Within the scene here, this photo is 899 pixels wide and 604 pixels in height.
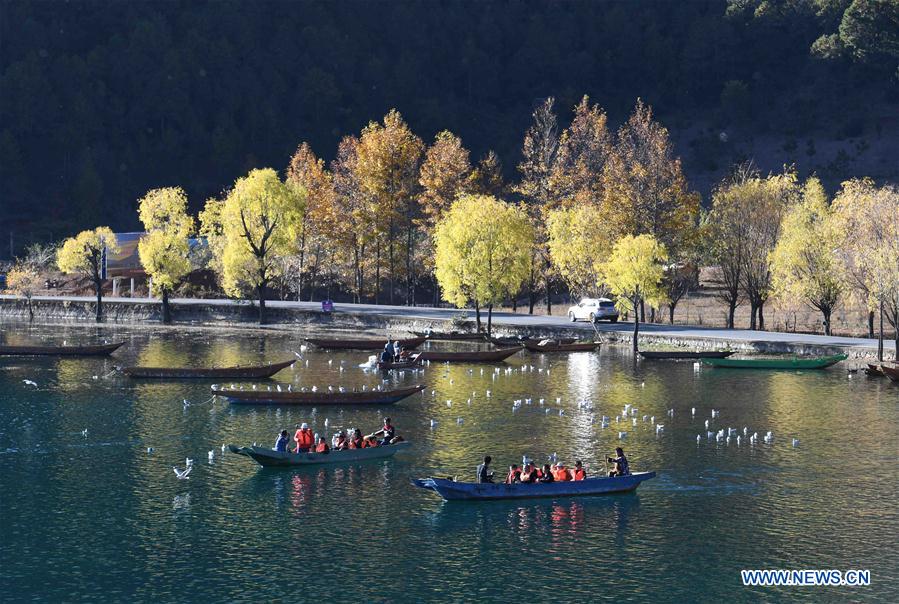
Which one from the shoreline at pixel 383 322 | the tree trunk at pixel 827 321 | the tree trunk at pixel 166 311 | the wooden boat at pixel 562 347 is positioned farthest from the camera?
the tree trunk at pixel 166 311

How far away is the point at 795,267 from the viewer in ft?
309

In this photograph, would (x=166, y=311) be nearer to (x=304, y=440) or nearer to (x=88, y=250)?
(x=88, y=250)

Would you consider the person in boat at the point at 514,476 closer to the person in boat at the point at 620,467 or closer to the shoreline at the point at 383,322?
the person in boat at the point at 620,467

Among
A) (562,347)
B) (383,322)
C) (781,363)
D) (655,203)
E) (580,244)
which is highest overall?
(655,203)

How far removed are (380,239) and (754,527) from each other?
85.8m

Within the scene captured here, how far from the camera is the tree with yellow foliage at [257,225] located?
117 metres

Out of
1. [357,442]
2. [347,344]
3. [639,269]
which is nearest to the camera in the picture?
[357,442]

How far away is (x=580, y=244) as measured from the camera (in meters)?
105

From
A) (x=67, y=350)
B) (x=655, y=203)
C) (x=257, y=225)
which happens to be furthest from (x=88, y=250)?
(x=655, y=203)

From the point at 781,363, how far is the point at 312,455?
44.8 m

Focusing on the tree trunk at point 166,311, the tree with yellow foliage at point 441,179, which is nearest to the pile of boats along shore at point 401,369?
the tree with yellow foliage at point 441,179

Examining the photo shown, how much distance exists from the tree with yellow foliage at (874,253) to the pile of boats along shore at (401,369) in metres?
5.26

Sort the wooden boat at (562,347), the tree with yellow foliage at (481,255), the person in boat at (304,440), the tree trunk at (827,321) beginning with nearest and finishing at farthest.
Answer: the person in boat at (304,440)
the wooden boat at (562,347)
the tree trunk at (827,321)
the tree with yellow foliage at (481,255)

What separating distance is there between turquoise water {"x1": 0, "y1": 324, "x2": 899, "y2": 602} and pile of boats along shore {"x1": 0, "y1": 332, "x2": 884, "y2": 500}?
726 millimetres
